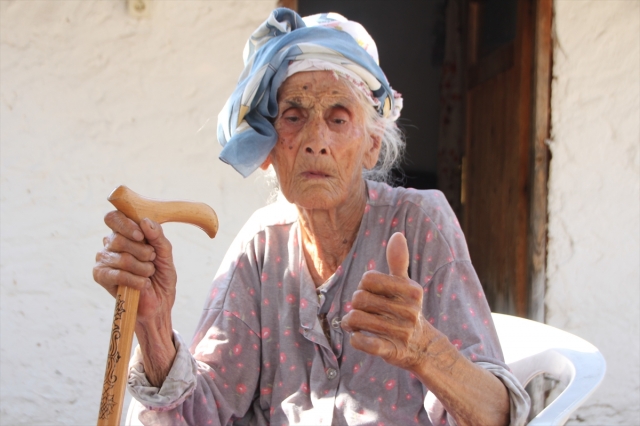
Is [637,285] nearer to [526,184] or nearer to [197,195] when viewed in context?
[526,184]

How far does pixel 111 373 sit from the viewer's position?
4.49 ft

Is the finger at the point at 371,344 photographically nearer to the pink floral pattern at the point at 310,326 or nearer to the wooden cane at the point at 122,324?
the pink floral pattern at the point at 310,326

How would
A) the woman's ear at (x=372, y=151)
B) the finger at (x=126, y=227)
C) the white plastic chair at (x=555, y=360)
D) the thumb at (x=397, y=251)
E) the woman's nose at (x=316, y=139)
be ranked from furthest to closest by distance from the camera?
the woman's ear at (x=372, y=151), the woman's nose at (x=316, y=139), the white plastic chair at (x=555, y=360), the finger at (x=126, y=227), the thumb at (x=397, y=251)

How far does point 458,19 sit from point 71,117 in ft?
12.7

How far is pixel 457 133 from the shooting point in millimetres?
5840

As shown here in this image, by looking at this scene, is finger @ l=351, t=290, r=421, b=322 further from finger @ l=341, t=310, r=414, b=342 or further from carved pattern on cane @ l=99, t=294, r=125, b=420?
carved pattern on cane @ l=99, t=294, r=125, b=420

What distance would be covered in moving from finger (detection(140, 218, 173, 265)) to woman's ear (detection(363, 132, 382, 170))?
2.52 feet

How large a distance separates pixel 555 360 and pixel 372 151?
81 centimetres

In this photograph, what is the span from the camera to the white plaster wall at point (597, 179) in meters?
3.33

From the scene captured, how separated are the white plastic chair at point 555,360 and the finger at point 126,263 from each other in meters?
0.94

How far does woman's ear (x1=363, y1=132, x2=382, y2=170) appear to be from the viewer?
204 centimetres

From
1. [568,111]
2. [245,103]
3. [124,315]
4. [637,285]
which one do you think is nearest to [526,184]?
[568,111]

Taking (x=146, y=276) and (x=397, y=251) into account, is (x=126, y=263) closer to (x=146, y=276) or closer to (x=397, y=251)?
(x=146, y=276)

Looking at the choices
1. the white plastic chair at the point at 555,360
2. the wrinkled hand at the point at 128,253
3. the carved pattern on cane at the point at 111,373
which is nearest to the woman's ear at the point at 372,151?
the white plastic chair at the point at 555,360
